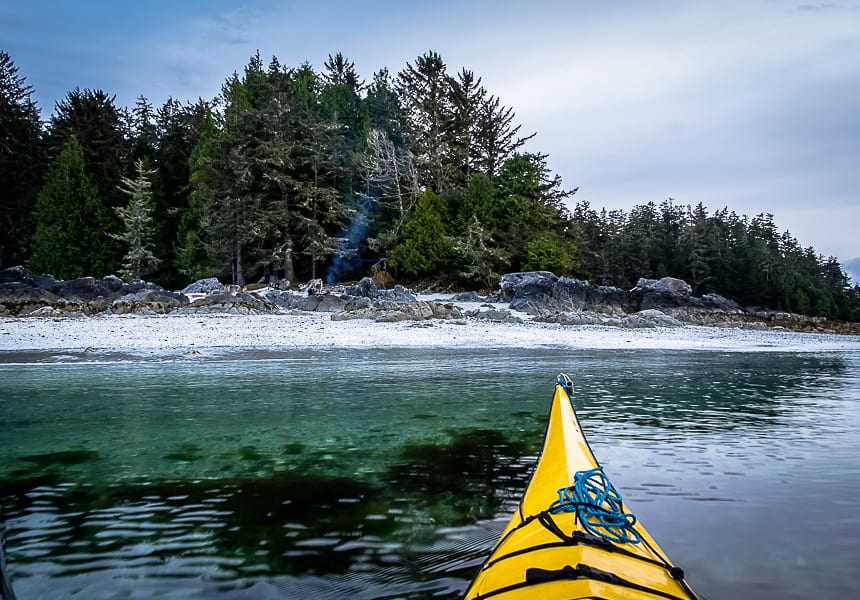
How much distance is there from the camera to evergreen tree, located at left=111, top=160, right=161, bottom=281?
35906 mm

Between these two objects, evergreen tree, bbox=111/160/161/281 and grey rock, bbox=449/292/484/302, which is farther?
evergreen tree, bbox=111/160/161/281

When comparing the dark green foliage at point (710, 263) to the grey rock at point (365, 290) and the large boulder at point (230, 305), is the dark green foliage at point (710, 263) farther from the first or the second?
the large boulder at point (230, 305)

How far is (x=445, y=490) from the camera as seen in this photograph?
157 inches

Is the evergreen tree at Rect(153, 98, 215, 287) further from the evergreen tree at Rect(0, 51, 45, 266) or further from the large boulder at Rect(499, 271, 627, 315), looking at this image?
the large boulder at Rect(499, 271, 627, 315)

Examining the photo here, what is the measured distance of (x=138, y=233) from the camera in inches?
1426

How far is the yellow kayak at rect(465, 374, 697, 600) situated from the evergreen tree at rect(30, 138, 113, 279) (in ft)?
135

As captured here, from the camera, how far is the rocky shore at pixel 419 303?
773 inches

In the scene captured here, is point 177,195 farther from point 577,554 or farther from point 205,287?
point 577,554

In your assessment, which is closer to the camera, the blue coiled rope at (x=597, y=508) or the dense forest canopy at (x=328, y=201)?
the blue coiled rope at (x=597, y=508)

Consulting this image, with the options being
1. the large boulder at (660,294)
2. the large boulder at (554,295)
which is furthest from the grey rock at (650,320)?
the large boulder at (660,294)

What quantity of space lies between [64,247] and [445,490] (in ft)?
133

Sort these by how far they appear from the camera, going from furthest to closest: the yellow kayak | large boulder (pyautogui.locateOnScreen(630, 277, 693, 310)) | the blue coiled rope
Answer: large boulder (pyautogui.locateOnScreen(630, 277, 693, 310))
the blue coiled rope
the yellow kayak

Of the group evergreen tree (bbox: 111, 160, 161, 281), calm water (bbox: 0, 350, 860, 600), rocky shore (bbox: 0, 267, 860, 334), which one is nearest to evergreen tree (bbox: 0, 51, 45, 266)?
evergreen tree (bbox: 111, 160, 161, 281)

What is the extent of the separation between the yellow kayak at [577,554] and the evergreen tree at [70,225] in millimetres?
41150
